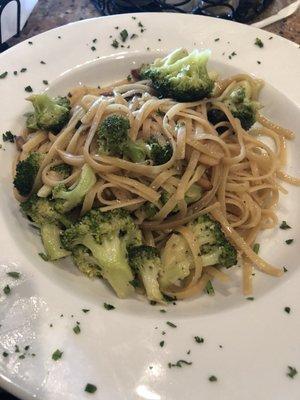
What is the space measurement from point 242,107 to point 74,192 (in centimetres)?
113

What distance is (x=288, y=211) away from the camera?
279cm

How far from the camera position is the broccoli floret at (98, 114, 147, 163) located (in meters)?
2.40

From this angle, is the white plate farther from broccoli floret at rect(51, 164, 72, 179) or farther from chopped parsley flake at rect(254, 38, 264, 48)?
chopped parsley flake at rect(254, 38, 264, 48)

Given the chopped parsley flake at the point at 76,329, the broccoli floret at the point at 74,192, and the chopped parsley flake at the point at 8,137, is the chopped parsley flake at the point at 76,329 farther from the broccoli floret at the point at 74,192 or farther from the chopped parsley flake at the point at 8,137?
the chopped parsley flake at the point at 8,137

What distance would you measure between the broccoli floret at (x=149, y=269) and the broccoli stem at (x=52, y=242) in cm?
36

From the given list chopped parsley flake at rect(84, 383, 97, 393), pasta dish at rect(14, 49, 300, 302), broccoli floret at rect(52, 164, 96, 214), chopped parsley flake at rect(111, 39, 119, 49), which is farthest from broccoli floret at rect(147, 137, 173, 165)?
chopped parsley flake at rect(84, 383, 97, 393)

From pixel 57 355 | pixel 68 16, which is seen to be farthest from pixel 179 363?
pixel 68 16

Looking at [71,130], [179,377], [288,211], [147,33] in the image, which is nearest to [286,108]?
[288,211]

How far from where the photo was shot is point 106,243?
2.34m

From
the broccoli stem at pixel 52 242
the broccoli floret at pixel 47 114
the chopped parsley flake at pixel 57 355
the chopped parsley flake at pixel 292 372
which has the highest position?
the broccoli floret at pixel 47 114

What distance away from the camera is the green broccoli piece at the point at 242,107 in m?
2.82

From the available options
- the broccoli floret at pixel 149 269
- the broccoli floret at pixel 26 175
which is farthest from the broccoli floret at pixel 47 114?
the broccoli floret at pixel 149 269

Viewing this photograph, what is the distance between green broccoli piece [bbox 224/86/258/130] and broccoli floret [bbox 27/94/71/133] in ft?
3.18

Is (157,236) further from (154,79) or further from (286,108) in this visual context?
(286,108)
